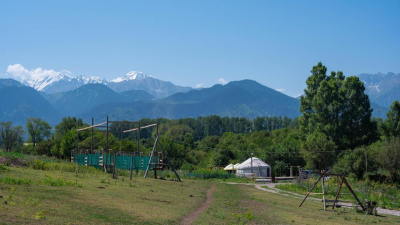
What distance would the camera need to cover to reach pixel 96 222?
44.5 ft

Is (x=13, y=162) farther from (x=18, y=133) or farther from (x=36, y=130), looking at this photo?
(x=36, y=130)

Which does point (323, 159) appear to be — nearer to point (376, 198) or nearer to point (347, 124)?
point (347, 124)

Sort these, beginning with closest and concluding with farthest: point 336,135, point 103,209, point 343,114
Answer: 1. point 103,209
2. point 336,135
3. point 343,114

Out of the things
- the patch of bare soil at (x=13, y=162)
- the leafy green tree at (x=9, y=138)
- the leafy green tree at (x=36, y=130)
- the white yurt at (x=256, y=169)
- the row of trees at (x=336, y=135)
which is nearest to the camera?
the patch of bare soil at (x=13, y=162)

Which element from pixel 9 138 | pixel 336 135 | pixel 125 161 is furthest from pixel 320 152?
pixel 9 138

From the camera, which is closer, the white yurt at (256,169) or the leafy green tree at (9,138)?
the white yurt at (256,169)

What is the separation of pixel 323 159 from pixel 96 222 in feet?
193

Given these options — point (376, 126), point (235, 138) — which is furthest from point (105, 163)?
point (235, 138)

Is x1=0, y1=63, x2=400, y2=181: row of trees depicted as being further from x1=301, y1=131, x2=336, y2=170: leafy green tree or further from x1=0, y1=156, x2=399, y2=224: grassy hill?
x1=0, y1=156, x2=399, y2=224: grassy hill

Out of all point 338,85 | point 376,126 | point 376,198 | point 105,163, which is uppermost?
point 338,85

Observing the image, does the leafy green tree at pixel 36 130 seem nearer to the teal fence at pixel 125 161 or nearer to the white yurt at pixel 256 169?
the white yurt at pixel 256 169

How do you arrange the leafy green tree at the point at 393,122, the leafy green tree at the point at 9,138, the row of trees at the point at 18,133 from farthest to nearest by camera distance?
the row of trees at the point at 18,133, the leafy green tree at the point at 9,138, the leafy green tree at the point at 393,122

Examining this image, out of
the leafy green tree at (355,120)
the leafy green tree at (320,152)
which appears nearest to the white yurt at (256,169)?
the leafy green tree at (320,152)

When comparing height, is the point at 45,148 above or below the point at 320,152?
above
